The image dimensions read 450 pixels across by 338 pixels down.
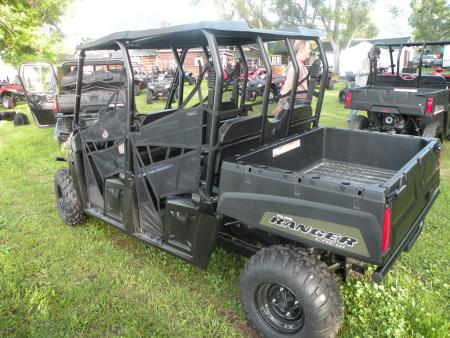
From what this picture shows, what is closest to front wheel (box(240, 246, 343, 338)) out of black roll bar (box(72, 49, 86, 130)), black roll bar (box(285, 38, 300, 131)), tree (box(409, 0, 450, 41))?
black roll bar (box(285, 38, 300, 131))

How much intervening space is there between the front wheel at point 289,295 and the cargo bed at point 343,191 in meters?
0.18

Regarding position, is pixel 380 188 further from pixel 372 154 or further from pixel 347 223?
pixel 372 154

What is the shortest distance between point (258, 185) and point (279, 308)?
830mm

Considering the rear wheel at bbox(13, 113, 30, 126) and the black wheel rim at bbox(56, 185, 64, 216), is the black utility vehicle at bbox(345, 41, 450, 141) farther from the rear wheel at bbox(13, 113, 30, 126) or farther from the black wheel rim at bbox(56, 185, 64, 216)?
the rear wheel at bbox(13, 113, 30, 126)

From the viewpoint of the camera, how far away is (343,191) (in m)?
1.95

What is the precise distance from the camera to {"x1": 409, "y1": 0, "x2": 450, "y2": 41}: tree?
3759cm

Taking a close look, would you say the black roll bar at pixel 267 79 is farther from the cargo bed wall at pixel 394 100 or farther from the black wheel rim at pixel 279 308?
the cargo bed wall at pixel 394 100

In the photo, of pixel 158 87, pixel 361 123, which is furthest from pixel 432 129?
pixel 158 87

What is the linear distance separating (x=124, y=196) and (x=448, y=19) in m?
43.5

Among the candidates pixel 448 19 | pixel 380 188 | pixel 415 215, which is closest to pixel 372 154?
pixel 415 215

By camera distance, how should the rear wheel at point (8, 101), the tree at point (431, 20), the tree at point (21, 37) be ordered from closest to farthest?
the tree at point (21, 37) < the rear wheel at point (8, 101) < the tree at point (431, 20)

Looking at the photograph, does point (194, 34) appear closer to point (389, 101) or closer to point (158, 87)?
point (389, 101)

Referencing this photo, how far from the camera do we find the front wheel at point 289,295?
84.9 inches

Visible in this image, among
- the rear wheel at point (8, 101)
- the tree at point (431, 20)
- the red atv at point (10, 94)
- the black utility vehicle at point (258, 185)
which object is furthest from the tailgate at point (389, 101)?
the tree at point (431, 20)
